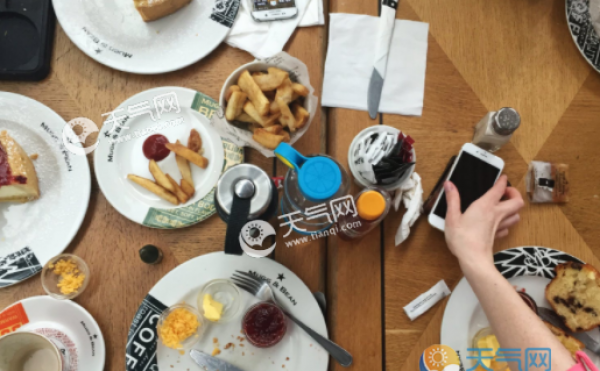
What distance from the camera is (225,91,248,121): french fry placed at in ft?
2.70

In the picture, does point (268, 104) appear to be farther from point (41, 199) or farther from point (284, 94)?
point (41, 199)

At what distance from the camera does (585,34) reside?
1.06m

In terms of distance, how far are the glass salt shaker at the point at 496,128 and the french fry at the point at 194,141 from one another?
2.51 feet

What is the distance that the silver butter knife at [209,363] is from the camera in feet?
2.82

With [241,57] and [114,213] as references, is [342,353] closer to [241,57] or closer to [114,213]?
[114,213]

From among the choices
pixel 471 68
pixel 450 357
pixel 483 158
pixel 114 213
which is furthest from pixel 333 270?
pixel 471 68

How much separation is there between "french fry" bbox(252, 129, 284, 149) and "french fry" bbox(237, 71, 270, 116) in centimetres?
5

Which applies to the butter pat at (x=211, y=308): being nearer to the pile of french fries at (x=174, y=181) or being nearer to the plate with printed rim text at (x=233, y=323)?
the plate with printed rim text at (x=233, y=323)

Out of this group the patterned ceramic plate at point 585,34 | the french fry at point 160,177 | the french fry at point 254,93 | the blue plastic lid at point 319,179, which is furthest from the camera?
the patterned ceramic plate at point 585,34

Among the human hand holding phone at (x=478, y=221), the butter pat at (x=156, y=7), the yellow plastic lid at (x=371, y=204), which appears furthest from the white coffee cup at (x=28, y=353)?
the human hand holding phone at (x=478, y=221)

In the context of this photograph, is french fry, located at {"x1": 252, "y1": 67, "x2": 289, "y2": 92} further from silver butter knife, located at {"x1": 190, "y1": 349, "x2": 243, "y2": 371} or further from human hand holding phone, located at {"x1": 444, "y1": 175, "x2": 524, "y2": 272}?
silver butter knife, located at {"x1": 190, "y1": 349, "x2": 243, "y2": 371}

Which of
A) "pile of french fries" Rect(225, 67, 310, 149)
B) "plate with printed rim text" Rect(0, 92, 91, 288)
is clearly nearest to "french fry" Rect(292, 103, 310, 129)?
"pile of french fries" Rect(225, 67, 310, 149)

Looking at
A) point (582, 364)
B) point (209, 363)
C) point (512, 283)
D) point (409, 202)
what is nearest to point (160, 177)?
point (209, 363)

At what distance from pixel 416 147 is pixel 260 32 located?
55 centimetres
